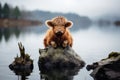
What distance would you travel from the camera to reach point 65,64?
2447cm

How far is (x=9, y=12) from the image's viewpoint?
115312mm

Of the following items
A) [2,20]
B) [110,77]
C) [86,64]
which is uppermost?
[2,20]

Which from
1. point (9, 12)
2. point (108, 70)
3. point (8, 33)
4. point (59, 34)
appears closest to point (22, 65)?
point (59, 34)

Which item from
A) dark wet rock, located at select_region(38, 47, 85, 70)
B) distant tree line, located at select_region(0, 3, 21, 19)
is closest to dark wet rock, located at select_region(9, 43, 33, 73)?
dark wet rock, located at select_region(38, 47, 85, 70)

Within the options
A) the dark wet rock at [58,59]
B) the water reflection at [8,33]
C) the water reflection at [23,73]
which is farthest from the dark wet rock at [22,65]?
the water reflection at [8,33]

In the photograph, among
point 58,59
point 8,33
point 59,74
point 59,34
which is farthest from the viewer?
point 8,33

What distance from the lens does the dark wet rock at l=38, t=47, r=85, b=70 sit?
80.1 feet

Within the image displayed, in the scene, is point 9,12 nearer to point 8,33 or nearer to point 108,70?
point 8,33

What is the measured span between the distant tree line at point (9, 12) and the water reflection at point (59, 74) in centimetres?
8907

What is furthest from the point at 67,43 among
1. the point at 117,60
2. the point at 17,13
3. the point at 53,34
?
the point at 17,13

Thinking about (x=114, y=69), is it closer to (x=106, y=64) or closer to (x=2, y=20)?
(x=106, y=64)

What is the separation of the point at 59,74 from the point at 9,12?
93762 millimetres

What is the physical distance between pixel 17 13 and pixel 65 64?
315ft

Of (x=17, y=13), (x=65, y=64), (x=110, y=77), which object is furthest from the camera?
(x=17, y=13)
